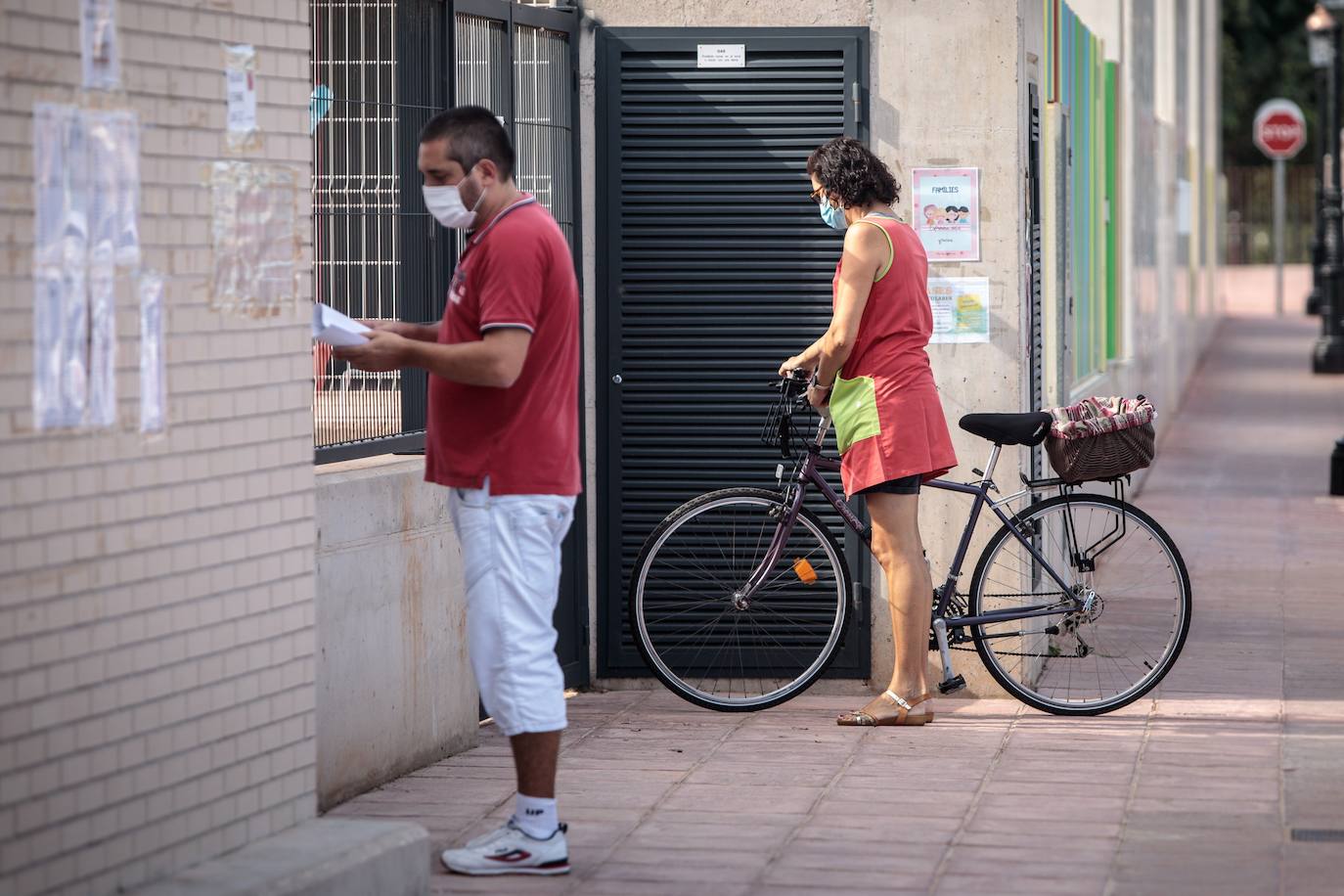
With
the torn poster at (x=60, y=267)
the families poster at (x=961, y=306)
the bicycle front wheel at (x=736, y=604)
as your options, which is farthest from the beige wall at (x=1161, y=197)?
the torn poster at (x=60, y=267)

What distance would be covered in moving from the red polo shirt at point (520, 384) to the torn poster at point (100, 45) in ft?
3.70

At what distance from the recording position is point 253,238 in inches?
199

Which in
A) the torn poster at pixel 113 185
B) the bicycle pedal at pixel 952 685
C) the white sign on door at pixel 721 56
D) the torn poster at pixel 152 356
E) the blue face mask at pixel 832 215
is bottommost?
the bicycle pedal at pixel 952 685

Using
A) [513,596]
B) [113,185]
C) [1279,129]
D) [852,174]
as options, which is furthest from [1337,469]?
[1279,129]

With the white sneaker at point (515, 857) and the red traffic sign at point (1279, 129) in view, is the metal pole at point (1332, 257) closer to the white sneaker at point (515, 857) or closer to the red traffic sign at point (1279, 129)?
the red traffic sign at point (1279, 129)

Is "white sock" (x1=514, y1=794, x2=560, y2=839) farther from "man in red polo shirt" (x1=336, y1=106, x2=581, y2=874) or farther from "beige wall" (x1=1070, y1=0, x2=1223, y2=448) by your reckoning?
"beige wall" (x1=1070, y1=0, x2=1223, y2=448)

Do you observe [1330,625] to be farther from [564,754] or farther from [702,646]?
[564,754]

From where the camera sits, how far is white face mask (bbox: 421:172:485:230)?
5.39 metres

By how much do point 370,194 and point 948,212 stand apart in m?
2.26

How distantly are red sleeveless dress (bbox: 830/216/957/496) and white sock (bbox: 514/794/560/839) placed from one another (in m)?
2.09

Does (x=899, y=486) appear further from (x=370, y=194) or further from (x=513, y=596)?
(x=513, y=596)

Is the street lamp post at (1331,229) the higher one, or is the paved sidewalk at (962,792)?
the street lamp post at (1331,229)

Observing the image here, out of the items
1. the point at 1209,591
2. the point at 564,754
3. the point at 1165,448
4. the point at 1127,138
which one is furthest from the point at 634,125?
the point at 1165,448

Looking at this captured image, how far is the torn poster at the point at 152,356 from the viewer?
4.59 meters
